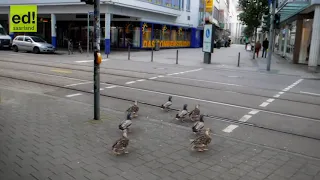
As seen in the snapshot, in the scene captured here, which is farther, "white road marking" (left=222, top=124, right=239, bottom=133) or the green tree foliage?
the green tree foliage

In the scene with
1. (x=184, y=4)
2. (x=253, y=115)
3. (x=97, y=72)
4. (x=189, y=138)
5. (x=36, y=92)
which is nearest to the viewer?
(x=189, y=138)

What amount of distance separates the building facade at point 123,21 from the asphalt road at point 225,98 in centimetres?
1555

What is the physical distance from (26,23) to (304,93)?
9778 millimetres

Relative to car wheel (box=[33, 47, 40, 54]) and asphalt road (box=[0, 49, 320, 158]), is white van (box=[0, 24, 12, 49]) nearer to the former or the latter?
car wheel (box=[33, 47, 40, 54])

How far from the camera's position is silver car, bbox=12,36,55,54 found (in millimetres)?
28438

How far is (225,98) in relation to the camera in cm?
1038

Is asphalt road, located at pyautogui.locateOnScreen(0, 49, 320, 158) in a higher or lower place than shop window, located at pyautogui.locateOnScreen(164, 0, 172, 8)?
lower

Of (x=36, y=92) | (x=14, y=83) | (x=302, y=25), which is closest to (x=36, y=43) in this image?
(x=14, y=83)

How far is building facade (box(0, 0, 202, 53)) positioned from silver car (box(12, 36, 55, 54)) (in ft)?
11.9

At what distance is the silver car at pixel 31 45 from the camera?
28.4m

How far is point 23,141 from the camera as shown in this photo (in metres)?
5.55

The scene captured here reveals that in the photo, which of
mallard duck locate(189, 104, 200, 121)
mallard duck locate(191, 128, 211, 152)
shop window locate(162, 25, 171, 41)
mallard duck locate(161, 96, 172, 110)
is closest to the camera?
mallard duck locate(191, 128, 211, 152)

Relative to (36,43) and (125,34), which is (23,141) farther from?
(125,34)

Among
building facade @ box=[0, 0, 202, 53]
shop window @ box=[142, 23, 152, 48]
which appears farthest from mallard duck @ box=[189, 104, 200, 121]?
shop window @ box=[142, 23, 152, 48]
